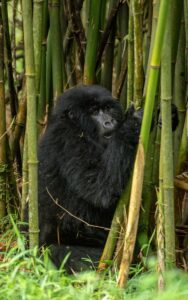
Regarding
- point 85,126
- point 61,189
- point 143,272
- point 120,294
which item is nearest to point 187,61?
point 85,126

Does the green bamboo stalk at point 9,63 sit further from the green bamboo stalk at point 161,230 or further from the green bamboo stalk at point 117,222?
the green bamboo stalk at point 161,230

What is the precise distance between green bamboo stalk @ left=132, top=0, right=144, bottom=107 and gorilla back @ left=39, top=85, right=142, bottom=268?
53 cm

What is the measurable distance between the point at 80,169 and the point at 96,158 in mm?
125

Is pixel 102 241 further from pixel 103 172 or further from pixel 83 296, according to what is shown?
pixel 83 296

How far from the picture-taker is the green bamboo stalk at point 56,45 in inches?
181

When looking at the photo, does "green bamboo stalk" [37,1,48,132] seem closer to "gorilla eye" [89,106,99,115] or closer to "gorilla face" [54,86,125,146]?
"gorilla face" [54,86,125,146]

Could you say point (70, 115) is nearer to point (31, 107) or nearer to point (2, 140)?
point (2, 140)

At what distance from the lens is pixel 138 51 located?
350cm

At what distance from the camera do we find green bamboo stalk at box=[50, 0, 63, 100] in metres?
4.60

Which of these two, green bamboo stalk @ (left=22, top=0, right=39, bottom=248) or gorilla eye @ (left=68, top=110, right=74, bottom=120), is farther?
gorilla eye @ (left=68, top=110, right=74, bottom=120)

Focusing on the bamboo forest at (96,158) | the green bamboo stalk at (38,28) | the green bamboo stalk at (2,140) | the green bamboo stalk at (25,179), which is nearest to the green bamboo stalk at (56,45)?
the bamboo forest at (96,158)

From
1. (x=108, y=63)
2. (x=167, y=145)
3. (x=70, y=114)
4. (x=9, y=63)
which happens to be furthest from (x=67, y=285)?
(x=9, y=63)

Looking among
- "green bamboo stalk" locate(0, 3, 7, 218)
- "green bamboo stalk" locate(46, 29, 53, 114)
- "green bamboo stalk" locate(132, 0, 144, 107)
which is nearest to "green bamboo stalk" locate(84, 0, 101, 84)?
"green bamboo stalk" locate(46, 29, 53, 114)

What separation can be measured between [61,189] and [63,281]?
131cm
